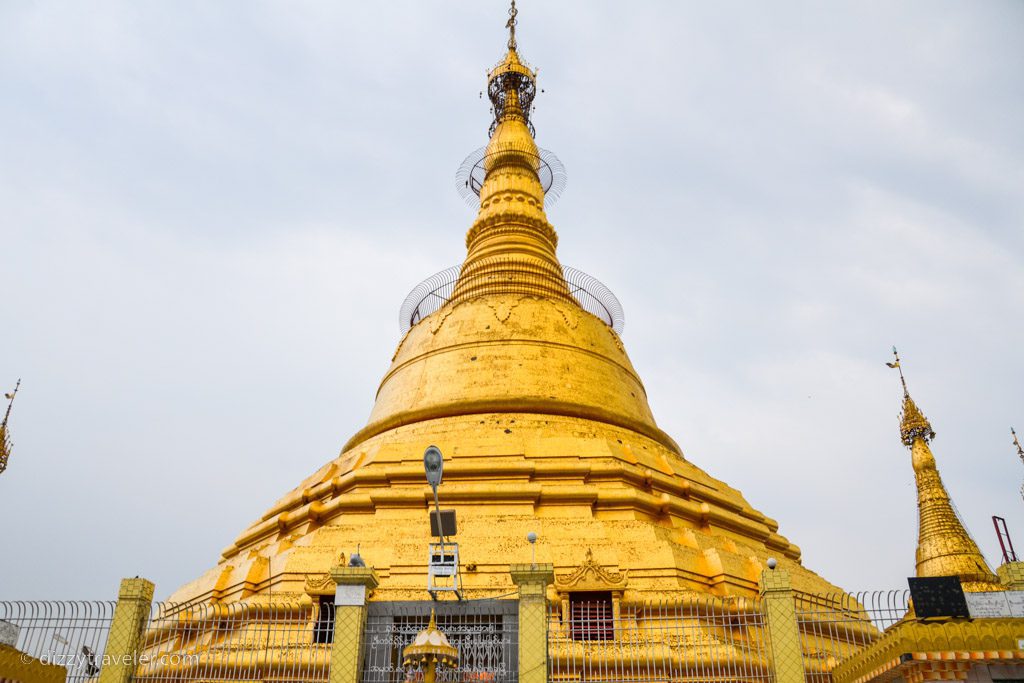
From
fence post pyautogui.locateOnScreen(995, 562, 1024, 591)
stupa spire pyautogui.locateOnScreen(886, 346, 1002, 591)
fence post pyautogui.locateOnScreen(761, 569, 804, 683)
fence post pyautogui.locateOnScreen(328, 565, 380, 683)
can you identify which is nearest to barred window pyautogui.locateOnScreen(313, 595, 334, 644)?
fence post pyautogui.locateOnScreen(328, 565, 380, 683)

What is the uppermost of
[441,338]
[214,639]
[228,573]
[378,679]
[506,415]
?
[441,338]

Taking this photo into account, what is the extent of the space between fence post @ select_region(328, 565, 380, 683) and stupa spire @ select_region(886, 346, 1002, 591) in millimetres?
17938

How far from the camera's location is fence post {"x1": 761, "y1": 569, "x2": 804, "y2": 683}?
944 cm

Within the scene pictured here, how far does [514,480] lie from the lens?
51.1 ft

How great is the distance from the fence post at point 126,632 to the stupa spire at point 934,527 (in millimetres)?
19808

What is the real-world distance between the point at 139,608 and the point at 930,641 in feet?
29.9

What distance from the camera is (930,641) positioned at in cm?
861

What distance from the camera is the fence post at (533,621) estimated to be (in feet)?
30.8

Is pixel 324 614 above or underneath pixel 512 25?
underneath

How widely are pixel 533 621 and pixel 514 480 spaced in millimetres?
5960

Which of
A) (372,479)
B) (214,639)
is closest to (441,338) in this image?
(372,479)

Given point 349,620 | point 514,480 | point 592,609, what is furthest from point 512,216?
point 349,620

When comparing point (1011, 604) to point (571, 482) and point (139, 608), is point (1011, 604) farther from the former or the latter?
point (139, 608)

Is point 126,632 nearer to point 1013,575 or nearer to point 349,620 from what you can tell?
point 349,620
